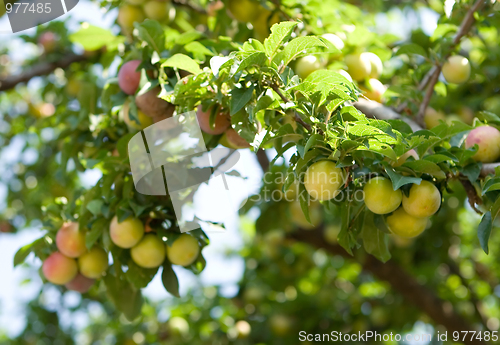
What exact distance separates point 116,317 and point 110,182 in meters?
2.14

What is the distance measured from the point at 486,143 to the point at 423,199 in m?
0.32

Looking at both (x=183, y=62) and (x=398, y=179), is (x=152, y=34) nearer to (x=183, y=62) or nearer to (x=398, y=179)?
(x=183, y=62)

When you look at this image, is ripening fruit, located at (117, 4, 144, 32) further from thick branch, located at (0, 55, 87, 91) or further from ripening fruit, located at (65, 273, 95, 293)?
ripening fruit, located at (65, 273, 95, 293)

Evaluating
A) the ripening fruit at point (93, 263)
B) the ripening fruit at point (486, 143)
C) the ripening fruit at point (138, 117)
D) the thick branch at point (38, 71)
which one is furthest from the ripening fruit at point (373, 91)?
the thick branch at point (38, 71)

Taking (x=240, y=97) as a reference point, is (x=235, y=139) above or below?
below

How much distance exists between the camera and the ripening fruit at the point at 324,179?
49.4 inches

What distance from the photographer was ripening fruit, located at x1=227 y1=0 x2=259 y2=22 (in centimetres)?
199

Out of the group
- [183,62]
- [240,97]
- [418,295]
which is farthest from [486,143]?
[418,295]

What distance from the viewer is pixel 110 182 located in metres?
1.67

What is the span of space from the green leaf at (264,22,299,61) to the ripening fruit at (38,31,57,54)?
2.08m

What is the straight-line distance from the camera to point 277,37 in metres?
1.22

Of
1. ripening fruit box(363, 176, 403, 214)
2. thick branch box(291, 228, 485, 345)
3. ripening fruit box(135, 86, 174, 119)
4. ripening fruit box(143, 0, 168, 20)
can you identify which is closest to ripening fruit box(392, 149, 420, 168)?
ripening fruit box(363, 176, 403, 214)

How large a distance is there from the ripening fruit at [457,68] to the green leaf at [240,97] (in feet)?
3.24

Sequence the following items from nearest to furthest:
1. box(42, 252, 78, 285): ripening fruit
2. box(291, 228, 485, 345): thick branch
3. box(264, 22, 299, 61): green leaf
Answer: box(264, 22, 299, 61): green leaf
box(42, 252, 78, 285): ripening fruit
box(291, 228, 485, 345): thick branch
